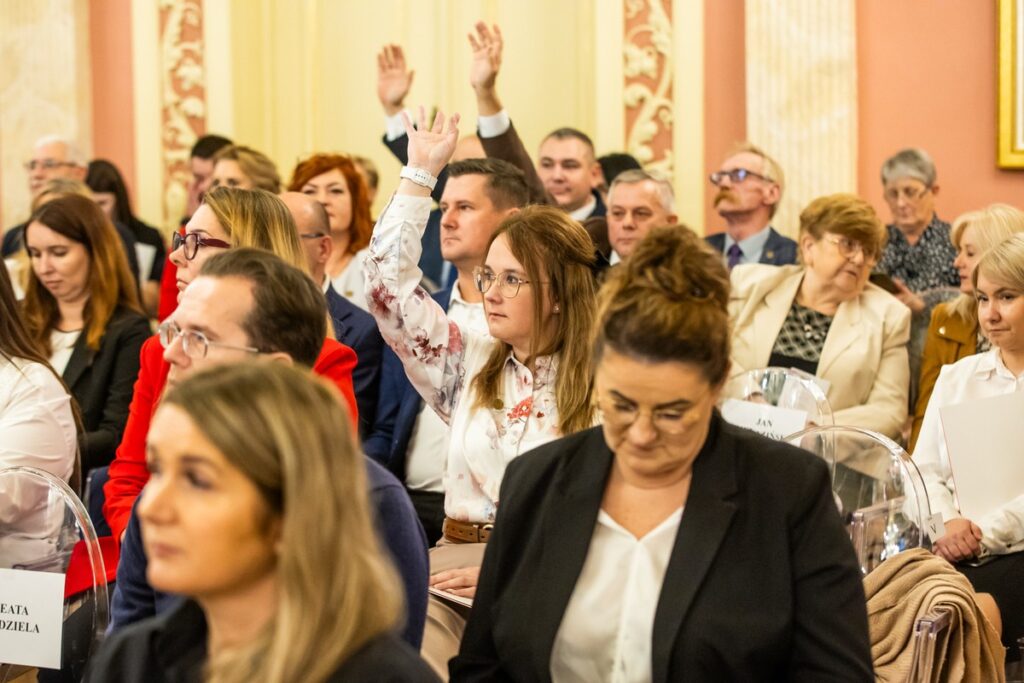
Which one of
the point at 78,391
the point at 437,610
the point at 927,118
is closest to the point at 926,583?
the point at 437,610

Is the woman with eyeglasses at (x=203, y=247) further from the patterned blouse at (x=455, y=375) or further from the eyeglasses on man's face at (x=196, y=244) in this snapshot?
the patterned blouse at (x=455, y=375)

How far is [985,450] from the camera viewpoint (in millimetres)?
3504

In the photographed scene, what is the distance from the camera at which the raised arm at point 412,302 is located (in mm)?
3279

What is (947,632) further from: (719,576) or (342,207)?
(342,207)

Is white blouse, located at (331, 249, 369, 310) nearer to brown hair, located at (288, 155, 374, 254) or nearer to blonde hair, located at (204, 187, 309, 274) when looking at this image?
brown hair, located at (288, 155, 374, 254)

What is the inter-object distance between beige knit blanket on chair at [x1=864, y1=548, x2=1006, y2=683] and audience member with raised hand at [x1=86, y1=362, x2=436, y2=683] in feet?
4.09

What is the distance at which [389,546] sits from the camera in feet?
7.59

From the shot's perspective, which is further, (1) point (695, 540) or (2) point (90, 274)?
(2) point (90, 274)

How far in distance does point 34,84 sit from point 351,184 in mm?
2639

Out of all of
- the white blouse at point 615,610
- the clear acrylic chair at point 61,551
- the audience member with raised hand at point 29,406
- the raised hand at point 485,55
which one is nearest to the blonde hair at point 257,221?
the audience member with raised hand at point 29,406

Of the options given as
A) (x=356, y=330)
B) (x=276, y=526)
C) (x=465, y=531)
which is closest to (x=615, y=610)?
(x=276, y=526)

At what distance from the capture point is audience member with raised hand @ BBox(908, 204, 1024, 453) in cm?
459

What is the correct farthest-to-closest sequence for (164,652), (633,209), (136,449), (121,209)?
(121,209) → (633,209) → (136,449) → (164,652)

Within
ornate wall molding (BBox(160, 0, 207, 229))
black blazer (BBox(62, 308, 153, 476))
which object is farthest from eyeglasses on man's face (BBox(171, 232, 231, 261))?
ornate wall molding (BBox(160, 0, 207, 229))
